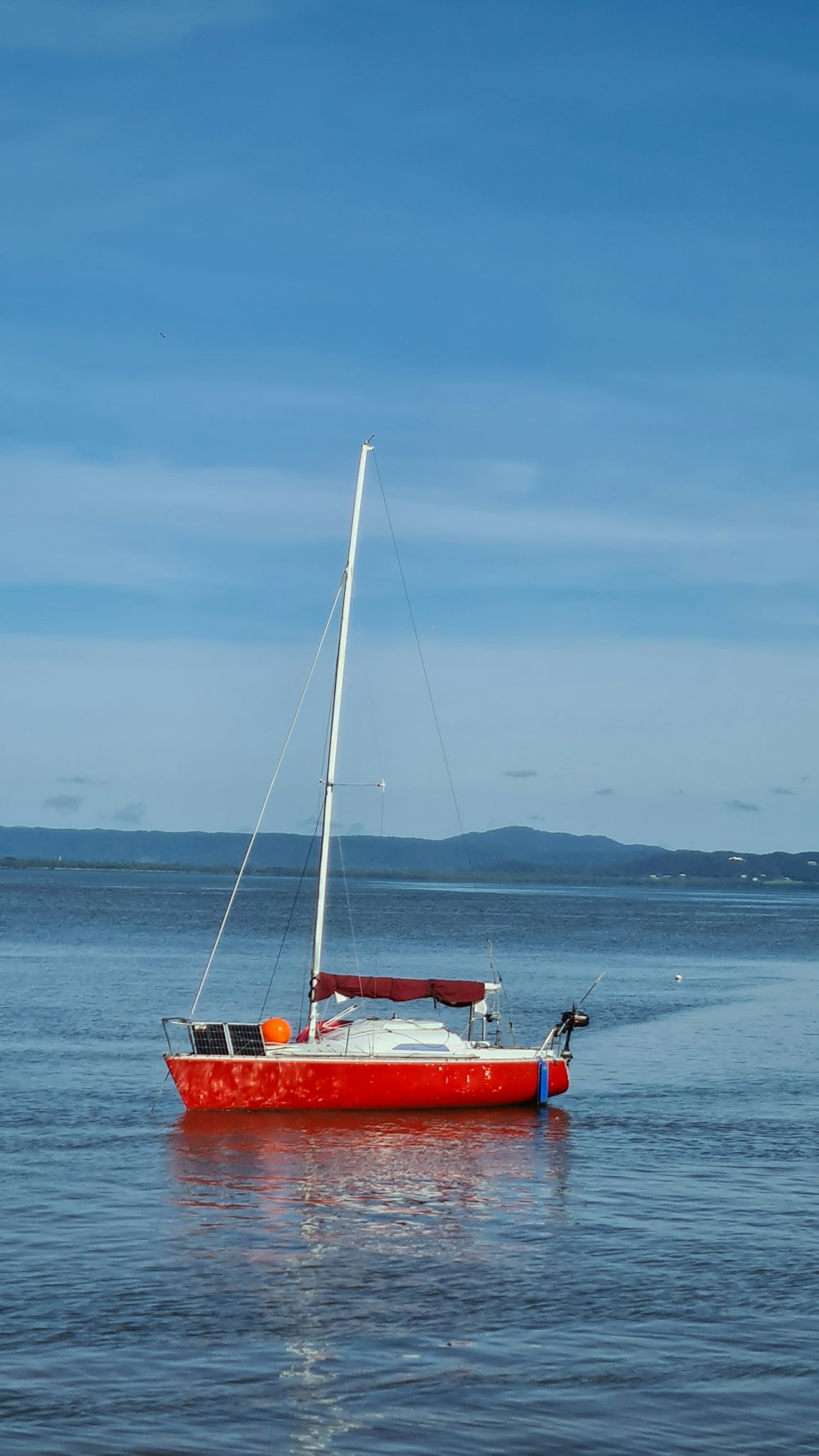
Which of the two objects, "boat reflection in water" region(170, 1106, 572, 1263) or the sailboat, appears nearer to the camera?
"boat reflection in water" region(170, 1106, 572, 1263)

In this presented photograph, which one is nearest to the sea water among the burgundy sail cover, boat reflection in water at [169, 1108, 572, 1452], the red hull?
boat reflection in water at [169, 1108, 572, 1452]

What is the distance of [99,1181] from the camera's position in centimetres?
2483

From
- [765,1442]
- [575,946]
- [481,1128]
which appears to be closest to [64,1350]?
[765,1442]

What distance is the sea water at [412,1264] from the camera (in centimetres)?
1459

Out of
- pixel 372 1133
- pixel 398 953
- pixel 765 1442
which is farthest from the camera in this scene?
pixel 398 953

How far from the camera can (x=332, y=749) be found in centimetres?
3328

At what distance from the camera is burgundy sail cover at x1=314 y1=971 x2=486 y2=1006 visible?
3259 centimetres

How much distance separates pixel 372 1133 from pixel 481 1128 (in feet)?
8.26

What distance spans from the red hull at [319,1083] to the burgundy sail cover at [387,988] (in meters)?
1.66

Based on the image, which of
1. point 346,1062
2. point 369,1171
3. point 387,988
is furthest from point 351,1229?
point 387,988

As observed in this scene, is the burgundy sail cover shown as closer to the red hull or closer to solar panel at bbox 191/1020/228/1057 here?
the red hull

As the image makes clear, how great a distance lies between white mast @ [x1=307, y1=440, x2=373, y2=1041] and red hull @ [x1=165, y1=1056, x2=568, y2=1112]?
125 centimetres

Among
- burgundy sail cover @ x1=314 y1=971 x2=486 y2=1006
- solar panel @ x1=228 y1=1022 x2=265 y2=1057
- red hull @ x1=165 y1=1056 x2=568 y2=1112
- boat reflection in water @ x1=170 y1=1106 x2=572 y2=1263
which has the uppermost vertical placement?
burgundy sail cover @ x1=314 y1=971 x2=486 y2=1006

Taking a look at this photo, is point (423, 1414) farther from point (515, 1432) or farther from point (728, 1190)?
point (728, 1190)
